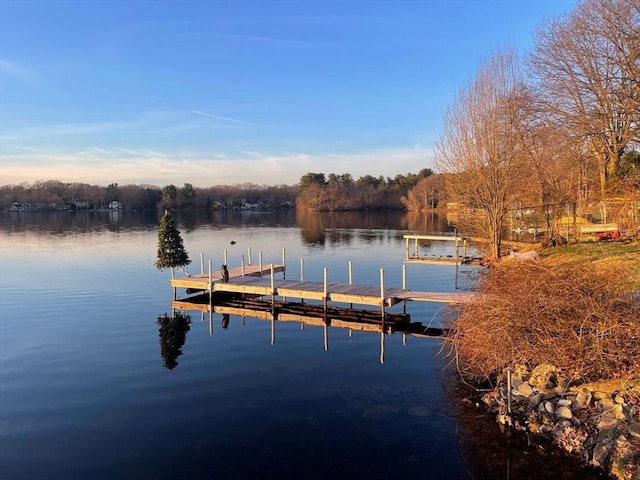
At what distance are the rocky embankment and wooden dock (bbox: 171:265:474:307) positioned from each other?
6040 millimetres

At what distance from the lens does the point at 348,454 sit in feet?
27.8

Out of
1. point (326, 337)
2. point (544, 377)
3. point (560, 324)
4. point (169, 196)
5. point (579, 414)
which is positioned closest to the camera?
point (579, 414)

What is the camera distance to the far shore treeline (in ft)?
404

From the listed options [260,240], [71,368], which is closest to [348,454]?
[71,368]

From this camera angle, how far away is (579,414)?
8.45m

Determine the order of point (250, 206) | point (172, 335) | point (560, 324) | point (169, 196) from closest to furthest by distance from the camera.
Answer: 1. point (560, 324)
2. point (172, 335)
3. point (169, 196)
4. point (250, 206)

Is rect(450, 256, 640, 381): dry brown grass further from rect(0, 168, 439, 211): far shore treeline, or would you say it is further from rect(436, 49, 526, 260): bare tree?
rect(0, 168, 439, 211): far shore treeline

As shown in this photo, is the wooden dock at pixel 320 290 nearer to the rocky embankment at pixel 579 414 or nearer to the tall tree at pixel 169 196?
the rocky embankment at pixel 579 414

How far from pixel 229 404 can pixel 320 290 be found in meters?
8.60

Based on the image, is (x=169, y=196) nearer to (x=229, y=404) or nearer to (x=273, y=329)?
(x=273, y=329)

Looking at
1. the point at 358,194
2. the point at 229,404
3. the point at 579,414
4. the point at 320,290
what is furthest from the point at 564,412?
the point at 358,194

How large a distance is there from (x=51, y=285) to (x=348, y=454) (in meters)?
22.8

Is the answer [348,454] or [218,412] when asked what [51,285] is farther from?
[348,454]

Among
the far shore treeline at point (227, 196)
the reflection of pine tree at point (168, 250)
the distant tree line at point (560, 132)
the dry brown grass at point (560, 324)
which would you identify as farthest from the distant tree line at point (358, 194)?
the dry brown grass at point (560, 324)
